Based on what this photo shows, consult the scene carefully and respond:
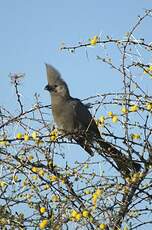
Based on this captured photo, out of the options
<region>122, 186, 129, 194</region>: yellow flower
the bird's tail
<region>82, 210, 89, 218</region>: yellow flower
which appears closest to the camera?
<region>82, 210, 89, 218</region>: yellow flower

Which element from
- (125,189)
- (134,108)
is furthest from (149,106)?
(125,189)

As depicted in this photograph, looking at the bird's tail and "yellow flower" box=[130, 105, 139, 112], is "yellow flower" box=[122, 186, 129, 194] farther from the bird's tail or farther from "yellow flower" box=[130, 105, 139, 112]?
"yellow flower" box=[130, 105, 139, 112]

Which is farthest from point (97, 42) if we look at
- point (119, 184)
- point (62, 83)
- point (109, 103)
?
point (62, 83)

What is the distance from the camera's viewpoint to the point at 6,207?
3.85m

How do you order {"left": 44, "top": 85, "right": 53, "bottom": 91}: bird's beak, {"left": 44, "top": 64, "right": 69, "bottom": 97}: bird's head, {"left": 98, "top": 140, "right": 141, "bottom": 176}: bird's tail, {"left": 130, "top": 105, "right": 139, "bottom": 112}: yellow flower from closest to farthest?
{"left": 130, "top": 105, "right": 139, "bottom": 112}: yellow flower, {"left": 98, "top": 140, "right": 141, "bottom": 176}: bird's tail, {"left": 44, "top": 64, "right": 69, "bottom": 97}: bird's head, {"left": 44, "top": 85, "right": 53, "bottom": 91}: bird's beak

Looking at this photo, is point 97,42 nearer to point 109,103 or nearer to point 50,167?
point 109,103

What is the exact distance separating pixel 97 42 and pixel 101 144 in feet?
2.74

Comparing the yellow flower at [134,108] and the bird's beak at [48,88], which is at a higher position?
the bird's beak at [48,88]

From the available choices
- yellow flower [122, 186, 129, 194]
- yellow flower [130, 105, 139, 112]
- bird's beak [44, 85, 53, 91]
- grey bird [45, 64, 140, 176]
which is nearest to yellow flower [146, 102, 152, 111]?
yellow flower [130, 105, 139, 112]

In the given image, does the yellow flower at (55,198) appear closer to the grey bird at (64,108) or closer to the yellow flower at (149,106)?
the yellow flower at (149,106)

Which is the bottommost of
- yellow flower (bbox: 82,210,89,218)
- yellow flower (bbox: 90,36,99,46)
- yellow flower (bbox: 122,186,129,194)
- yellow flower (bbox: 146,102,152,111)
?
yellow flower (bbox: 82,210,89,218)

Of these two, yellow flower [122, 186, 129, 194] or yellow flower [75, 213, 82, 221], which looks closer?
yellow flower [75, 213, 82, 221]

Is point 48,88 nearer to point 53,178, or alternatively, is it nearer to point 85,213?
point 53,178

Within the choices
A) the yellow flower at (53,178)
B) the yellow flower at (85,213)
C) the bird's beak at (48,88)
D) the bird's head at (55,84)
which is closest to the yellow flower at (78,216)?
the yellow flower at (85,213)
